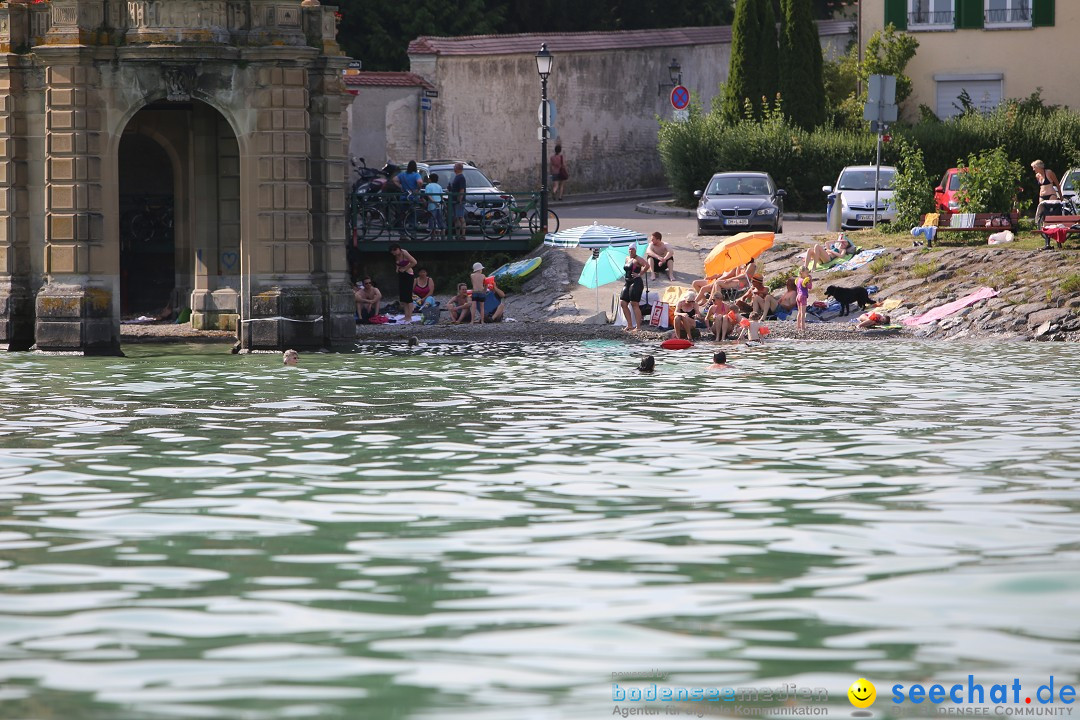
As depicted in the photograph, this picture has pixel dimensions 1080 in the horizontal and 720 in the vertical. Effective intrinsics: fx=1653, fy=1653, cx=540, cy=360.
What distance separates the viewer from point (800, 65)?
147ft

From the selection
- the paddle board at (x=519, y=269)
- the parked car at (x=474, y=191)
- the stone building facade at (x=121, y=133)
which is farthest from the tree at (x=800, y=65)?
the stone building facade at (x=121, y=133)

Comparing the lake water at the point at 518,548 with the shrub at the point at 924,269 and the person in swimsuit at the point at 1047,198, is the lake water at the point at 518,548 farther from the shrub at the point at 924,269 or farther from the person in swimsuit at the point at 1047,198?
the person in swimsuit at the point at 1047,198

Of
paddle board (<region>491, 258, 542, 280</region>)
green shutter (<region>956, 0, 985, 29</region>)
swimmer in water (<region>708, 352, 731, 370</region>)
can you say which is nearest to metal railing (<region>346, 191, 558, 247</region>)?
paddle board (<region>491, 258, 542, 280</region>)

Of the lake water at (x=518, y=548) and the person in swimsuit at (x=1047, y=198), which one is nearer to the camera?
the lake water at (x=518, y=548)

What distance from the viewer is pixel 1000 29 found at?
4575 centimetres

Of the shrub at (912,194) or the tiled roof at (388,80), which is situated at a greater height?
the tiled roof at (388,80)

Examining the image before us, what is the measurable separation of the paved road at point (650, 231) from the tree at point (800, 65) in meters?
5.16

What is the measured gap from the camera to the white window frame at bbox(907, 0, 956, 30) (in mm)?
45844

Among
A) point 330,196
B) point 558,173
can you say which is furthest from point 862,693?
point 558,173

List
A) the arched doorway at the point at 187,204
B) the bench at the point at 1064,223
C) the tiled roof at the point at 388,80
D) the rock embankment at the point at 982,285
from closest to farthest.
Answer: the rock embankment at the point at 982,285
the arched doorway at the point at 187,204
the bench at the point at 1064,223
the tiled roof at the point at 388,80

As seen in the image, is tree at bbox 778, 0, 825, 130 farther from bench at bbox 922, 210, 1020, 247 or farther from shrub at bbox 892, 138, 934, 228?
bench at bbox 922, 210, 1020, 247

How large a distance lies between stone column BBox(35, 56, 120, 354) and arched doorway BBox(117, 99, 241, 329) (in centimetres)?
308

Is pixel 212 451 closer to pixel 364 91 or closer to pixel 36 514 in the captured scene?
pixel 36 514

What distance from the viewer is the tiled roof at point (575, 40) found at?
45.7 meters
